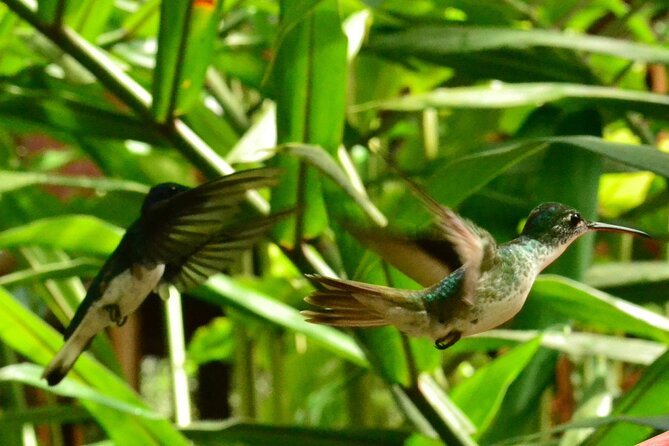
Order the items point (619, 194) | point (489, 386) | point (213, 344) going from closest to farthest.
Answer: point (489, 386)
point (619, 194)
point (213, 344)

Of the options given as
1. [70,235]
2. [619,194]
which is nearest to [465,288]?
[70,235]

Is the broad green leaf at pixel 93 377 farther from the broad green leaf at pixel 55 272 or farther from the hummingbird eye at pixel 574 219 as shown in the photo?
the hummingbird eye at pixel 574 219

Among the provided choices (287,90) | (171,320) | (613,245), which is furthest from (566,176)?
(613,245)

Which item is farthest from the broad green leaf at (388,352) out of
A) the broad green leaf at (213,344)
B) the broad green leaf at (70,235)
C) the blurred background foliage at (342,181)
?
the broad green leaf at (213,344)

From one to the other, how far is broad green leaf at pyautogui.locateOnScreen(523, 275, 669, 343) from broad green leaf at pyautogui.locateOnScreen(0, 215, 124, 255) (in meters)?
0.14

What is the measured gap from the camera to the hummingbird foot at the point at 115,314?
157 millimetres

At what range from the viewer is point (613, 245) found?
70 centimetres

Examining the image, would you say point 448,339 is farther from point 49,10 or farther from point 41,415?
point 41,415

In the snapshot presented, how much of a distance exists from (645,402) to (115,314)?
Result: 212 mm

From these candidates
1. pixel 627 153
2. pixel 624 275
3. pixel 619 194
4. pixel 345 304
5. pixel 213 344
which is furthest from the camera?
pixel 213 344

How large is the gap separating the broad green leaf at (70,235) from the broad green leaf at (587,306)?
143mm

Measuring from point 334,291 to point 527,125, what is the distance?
36cm

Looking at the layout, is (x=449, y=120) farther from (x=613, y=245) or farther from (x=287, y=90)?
(x=287, y=90)

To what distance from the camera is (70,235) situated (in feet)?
1.07
